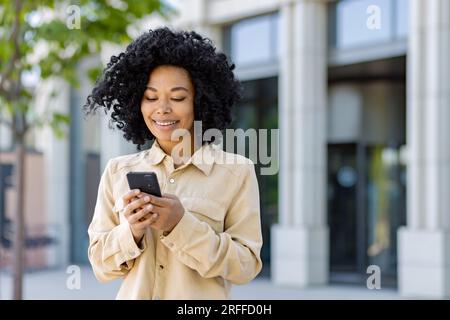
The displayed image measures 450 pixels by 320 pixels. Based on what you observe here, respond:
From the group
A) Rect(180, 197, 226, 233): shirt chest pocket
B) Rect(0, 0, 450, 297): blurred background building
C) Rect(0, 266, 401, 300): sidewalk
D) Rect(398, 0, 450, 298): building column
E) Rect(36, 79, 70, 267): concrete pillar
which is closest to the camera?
Rect(180, 197, 226, 233): shirt chest pocket

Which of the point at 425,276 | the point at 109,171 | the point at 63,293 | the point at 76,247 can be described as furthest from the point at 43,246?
the point at 109,171

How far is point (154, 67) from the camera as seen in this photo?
2.01 m

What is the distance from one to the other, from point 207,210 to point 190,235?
15 cm

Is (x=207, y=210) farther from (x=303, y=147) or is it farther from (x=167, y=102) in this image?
(x=303, y=147)

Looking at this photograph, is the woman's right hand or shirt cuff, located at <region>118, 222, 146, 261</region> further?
shirt cuff, located at <region>118, 222, 146, 261</region>

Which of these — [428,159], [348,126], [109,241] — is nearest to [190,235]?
[109,241]

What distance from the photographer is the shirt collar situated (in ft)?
6.53

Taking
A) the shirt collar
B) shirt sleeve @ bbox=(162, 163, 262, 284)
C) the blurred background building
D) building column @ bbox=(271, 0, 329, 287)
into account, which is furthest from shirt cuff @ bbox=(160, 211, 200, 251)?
building column @ bbox=(271, 0, 329, 287)

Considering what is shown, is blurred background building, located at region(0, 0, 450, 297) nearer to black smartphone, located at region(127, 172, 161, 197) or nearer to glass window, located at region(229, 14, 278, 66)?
glass window, located at region(229, 14, 278, 66)

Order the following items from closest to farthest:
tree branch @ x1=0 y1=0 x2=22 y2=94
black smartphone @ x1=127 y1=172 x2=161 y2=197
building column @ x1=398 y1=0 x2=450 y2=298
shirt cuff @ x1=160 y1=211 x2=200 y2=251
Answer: black smartphone @ x1=127 y1=172 x2=161 y2=197, shirt cuff @ x1=160 y1=211 x2=200 y2=251, tree branch @ x1=0 y1=0 x2=22 y2=94, building column @ x1=398 y1=0 x2=450 y2=298

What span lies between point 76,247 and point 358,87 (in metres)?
7.82

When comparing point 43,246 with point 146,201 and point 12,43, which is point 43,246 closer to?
point 12,43

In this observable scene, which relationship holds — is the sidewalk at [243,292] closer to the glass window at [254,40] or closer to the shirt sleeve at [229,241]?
the glass window at [254,40]

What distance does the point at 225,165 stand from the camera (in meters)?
2.00
